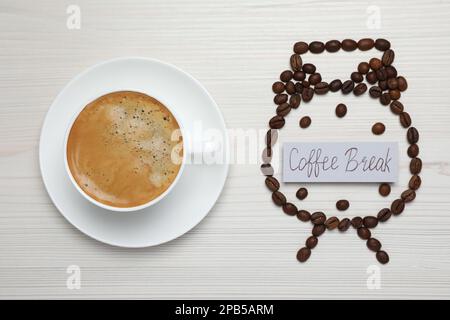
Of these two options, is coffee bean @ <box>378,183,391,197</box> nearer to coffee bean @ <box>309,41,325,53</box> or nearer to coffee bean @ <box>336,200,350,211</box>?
coffee bean @ <box>336,200,350,211</box>

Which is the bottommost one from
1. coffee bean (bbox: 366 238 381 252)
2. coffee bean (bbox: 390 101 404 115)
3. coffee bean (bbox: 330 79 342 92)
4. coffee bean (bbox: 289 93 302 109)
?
coffee bean (bbox: 366 238 381 252)

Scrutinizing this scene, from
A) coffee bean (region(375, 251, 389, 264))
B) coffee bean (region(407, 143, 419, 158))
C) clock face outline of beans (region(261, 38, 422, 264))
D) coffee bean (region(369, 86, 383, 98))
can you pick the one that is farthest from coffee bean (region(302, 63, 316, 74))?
coffee bean (region(375, 251, 389, 264))

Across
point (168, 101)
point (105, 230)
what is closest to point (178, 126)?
point (168, 101)

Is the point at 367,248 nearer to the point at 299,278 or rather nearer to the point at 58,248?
the point at 299,278

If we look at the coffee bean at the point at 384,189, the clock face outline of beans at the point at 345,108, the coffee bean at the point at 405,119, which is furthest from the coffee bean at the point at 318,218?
the coffee bean at the point at 405,119

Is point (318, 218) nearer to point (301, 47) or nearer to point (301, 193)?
point (301, 193)
